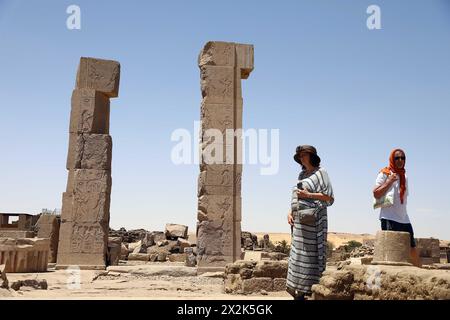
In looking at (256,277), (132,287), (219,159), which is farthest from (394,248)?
(219,159)

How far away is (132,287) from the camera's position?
8883mm

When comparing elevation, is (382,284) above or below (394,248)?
below

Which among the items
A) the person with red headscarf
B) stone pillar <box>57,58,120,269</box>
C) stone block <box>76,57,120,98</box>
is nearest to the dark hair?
the person with red headscarf

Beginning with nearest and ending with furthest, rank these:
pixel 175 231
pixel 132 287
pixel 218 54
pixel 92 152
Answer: pixel 132 287, pixel 218 54, pixel 92 152, pixel 175 231

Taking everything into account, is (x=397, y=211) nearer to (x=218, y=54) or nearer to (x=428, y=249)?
(x=218, y=54)

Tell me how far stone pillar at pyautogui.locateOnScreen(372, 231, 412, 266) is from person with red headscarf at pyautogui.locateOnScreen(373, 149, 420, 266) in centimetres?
25

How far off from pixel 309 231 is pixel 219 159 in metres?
7.12

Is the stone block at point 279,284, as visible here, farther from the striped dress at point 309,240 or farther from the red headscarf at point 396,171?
the red headscarf at point 396,171

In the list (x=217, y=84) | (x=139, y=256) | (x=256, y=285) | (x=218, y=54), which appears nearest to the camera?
(x=256, y=285)

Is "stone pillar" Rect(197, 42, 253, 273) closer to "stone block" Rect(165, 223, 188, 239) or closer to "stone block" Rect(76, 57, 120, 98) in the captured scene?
"stone block" Rect(76, 57, 120, 98)

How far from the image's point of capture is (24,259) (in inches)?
465

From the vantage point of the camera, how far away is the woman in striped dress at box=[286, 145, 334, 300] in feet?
17.6

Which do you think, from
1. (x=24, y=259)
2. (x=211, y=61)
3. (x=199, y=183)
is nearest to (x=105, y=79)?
(x=211, y=61)
